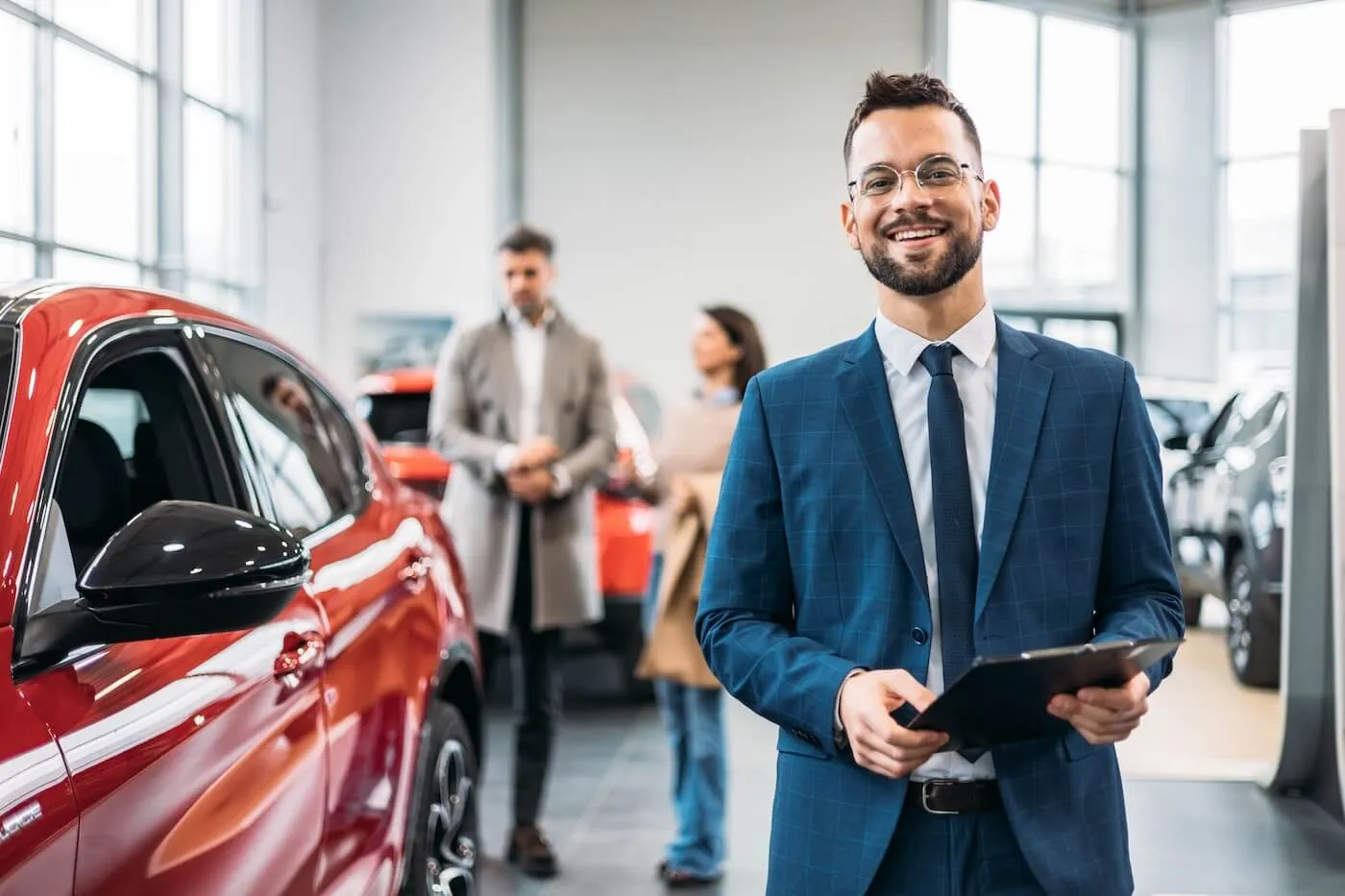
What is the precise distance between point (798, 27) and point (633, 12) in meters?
3.30

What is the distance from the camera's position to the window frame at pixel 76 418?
1469mm

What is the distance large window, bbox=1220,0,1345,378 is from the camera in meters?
3.61

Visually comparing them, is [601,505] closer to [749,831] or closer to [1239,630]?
[749,831]

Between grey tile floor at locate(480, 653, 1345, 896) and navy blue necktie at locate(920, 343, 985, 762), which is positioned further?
grey tile floor at locate(480, 653, 1345, 896)

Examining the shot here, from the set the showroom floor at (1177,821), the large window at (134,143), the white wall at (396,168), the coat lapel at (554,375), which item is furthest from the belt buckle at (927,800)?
the white wall at (396,168)

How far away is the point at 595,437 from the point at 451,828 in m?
1.59

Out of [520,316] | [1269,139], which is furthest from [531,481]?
[1269,139]

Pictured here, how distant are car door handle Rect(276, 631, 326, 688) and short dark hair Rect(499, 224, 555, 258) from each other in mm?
2231

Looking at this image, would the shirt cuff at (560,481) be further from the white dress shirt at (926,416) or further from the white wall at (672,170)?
the white wall at (672,170)

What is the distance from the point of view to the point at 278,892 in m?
1.84

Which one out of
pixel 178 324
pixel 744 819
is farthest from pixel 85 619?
pixel 744 819

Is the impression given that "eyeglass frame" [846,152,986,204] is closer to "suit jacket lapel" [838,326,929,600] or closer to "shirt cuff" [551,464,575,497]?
"suit jacket lapel" [838,326,929,600]

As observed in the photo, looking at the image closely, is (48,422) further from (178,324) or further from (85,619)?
(178,324)

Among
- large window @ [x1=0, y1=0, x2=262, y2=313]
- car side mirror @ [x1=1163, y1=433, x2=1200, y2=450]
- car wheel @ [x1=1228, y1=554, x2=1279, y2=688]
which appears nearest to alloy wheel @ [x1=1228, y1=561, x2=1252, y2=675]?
car wheel @ [x1=1228, y1=554, x2=1279, y2=688]
